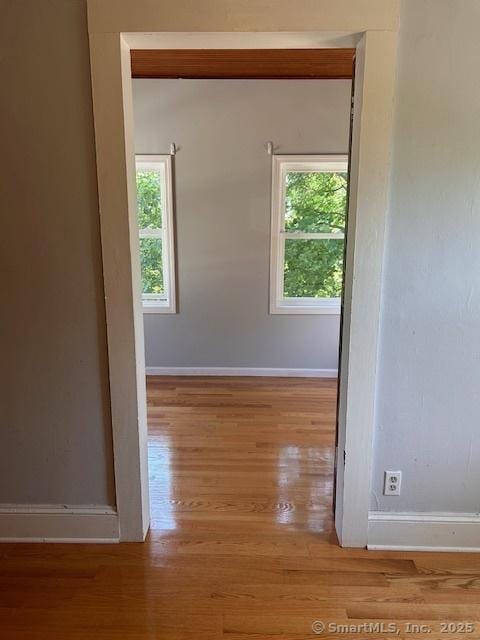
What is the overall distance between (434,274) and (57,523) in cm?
193

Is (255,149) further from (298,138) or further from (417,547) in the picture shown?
(417,547)

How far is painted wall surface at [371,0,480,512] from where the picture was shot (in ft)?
5.07

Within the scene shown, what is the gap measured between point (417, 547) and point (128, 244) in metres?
1.78

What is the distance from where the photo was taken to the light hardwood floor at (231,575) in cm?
155

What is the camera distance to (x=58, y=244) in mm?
1712

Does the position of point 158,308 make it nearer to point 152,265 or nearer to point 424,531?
point 152,265

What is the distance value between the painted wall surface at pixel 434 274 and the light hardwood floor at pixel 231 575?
0.32 metres

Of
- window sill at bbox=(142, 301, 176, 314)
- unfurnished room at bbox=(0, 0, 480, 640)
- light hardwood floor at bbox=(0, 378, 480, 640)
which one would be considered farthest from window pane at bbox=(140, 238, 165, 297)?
unfurnished room at bbox=(0, 0, 480, 640)

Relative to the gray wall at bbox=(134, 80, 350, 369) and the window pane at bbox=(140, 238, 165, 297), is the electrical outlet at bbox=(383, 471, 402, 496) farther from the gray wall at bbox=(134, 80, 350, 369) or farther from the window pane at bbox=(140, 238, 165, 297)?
the window pane at bbox=(140, 238, 165, 297)

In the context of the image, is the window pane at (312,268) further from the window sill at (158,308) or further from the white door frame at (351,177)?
the white door frame at (351,177)

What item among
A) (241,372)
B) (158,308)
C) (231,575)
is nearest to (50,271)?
(231,575)

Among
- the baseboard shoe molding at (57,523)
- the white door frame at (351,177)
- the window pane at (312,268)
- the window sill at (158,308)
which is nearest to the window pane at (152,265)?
the window sill at (158,308)

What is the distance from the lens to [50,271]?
1.73m

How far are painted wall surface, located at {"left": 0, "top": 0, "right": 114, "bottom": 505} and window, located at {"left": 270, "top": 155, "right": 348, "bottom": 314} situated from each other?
8.04 feet
